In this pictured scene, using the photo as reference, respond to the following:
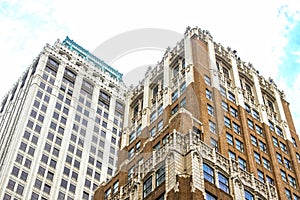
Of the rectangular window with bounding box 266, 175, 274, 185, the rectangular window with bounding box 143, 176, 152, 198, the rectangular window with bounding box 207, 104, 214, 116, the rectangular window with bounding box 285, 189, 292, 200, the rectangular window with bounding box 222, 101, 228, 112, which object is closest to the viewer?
the rectangular window with bounding box 143, 176, 152, 198

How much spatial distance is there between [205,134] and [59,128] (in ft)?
215

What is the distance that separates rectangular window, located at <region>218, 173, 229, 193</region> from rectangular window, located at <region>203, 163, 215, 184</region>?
1080mm

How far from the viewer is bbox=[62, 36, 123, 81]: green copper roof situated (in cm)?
15794

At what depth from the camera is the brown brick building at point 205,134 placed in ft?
185

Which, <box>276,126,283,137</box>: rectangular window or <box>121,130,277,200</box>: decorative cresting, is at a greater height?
<box>276,126,283,137</box>: rectangular window

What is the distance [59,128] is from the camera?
122m

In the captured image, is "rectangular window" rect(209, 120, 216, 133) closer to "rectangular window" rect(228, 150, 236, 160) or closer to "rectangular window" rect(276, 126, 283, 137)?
"rectangular window" rect(228, 150, 236, 160)

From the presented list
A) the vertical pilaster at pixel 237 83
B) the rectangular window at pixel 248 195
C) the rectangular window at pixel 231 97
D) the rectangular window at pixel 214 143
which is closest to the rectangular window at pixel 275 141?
the vertical pilaster at pixel 237 83

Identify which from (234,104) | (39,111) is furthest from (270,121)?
(39,111)

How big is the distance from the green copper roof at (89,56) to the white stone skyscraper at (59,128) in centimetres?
250

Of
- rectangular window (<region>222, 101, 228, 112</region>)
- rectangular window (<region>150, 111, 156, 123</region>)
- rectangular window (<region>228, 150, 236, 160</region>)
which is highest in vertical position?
rectangular window (<region>150, 111, 156, 123</region>)

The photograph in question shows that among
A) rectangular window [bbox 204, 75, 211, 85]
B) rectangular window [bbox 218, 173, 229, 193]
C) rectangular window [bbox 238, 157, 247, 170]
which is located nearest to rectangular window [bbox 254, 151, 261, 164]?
rectangular window [bbox 238, 157, 247, 170]

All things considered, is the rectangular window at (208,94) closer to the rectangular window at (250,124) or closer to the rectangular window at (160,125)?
the rectangular window at (160,125)

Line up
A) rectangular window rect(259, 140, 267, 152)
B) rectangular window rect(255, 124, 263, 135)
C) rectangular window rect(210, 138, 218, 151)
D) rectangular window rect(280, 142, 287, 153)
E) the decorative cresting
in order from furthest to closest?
rectangular window rect(280, 142, 287, 153), rectangular window rect(255, 124, 263, 135), rectangular window rect(259, 140, 267, 152), rectangular window rect(210, 138, 218, 151), the decorative cresting
